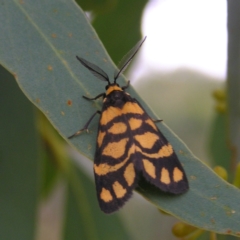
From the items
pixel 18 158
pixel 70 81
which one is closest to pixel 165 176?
pixel 70 81

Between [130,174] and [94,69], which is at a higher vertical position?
[94,69]

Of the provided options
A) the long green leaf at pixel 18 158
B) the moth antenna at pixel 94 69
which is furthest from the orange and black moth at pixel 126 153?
the long green leaf at pixel 18 158

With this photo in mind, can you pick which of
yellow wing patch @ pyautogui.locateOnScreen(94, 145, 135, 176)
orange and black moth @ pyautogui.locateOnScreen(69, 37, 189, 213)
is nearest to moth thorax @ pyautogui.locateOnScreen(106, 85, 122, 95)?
orange and black moth @ pyautogui.locateOnScreen(69, 37, 189, 213)

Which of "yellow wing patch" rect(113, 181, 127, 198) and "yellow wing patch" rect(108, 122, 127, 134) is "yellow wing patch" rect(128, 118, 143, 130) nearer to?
"yellow wing patch" rect(108, 122, 127, 134)

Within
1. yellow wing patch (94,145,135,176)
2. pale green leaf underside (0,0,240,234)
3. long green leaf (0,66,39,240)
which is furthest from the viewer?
long green leaf (0,66,39,240)

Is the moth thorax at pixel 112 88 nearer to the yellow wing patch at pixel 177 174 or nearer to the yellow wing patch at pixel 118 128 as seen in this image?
the yellow wing patch at pixel 118 128

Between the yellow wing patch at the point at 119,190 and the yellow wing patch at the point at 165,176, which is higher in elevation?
the yellow wing patch at the point at 119,190

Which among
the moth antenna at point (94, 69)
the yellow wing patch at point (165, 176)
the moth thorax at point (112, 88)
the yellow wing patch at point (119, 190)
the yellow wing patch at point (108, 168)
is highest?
the moth antenna at point (94, 69)

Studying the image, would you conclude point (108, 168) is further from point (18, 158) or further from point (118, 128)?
point (18, 158)
